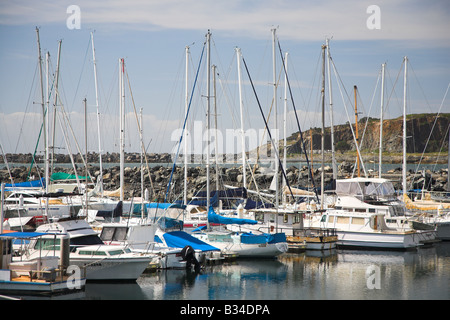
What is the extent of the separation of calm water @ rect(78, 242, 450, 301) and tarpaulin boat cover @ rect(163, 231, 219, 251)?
1226mm

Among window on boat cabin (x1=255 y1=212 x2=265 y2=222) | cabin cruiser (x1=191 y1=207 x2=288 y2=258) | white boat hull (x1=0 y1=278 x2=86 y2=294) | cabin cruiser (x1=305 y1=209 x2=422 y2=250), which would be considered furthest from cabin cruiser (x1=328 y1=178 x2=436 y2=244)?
white boat hull (x1=0 y1=278 x2=86 y2=294)

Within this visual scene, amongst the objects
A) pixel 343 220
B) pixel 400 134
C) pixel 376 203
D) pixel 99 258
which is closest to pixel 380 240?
pixel 343 220

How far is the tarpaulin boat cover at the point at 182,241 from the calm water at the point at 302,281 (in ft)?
4.02

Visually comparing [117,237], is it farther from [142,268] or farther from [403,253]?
[403,253]

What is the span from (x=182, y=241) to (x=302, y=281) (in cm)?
624

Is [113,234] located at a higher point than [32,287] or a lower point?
higher

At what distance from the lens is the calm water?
76.3ft

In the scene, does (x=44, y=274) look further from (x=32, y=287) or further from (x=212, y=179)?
(x=212, y=179)

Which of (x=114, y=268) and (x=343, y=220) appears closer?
(x=114, y=268)

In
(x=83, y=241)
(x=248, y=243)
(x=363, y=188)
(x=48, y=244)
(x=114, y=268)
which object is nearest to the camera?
(x=114, y=268)

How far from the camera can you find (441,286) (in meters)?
25.2

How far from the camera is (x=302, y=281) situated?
2611 centimetres

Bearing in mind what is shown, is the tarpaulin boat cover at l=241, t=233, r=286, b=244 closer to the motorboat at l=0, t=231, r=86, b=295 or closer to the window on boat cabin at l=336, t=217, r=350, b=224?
the window on boat cabin at l=336, t=217, r=350, b=224
